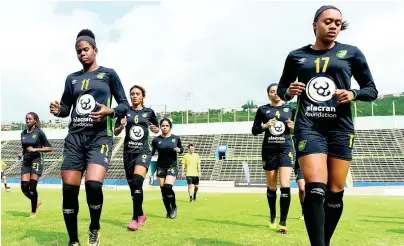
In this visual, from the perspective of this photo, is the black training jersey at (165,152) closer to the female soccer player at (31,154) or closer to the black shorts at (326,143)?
the female soccer player at (31,154)

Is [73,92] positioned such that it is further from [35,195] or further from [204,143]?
[204,143]

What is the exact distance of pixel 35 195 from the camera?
34.6 feet

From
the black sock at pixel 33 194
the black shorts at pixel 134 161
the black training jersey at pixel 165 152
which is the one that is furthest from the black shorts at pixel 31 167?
the black shorts at pixel 134 161

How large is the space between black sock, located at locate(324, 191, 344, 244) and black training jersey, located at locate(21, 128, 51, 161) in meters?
7.79

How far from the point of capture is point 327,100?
188 inches

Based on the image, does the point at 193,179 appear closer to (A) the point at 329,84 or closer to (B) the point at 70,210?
(B) the point at 70,210

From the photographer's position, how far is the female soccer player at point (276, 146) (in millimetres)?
8445

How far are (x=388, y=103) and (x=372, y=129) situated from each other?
62.6 meters

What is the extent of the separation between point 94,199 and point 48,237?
166 centimetres

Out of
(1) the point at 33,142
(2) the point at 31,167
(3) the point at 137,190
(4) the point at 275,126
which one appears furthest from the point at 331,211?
(2) the point at 31,167

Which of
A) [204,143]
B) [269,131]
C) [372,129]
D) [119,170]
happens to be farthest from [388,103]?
[269,131]

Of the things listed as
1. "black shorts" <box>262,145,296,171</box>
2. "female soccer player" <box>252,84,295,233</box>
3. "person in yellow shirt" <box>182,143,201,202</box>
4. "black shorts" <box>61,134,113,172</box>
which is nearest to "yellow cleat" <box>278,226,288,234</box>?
"female soccer player" <box>252,84,295,233</box>

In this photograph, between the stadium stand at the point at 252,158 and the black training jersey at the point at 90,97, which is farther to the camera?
the stadium stand at the point at 252,158

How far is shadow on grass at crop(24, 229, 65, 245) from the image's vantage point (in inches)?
249
